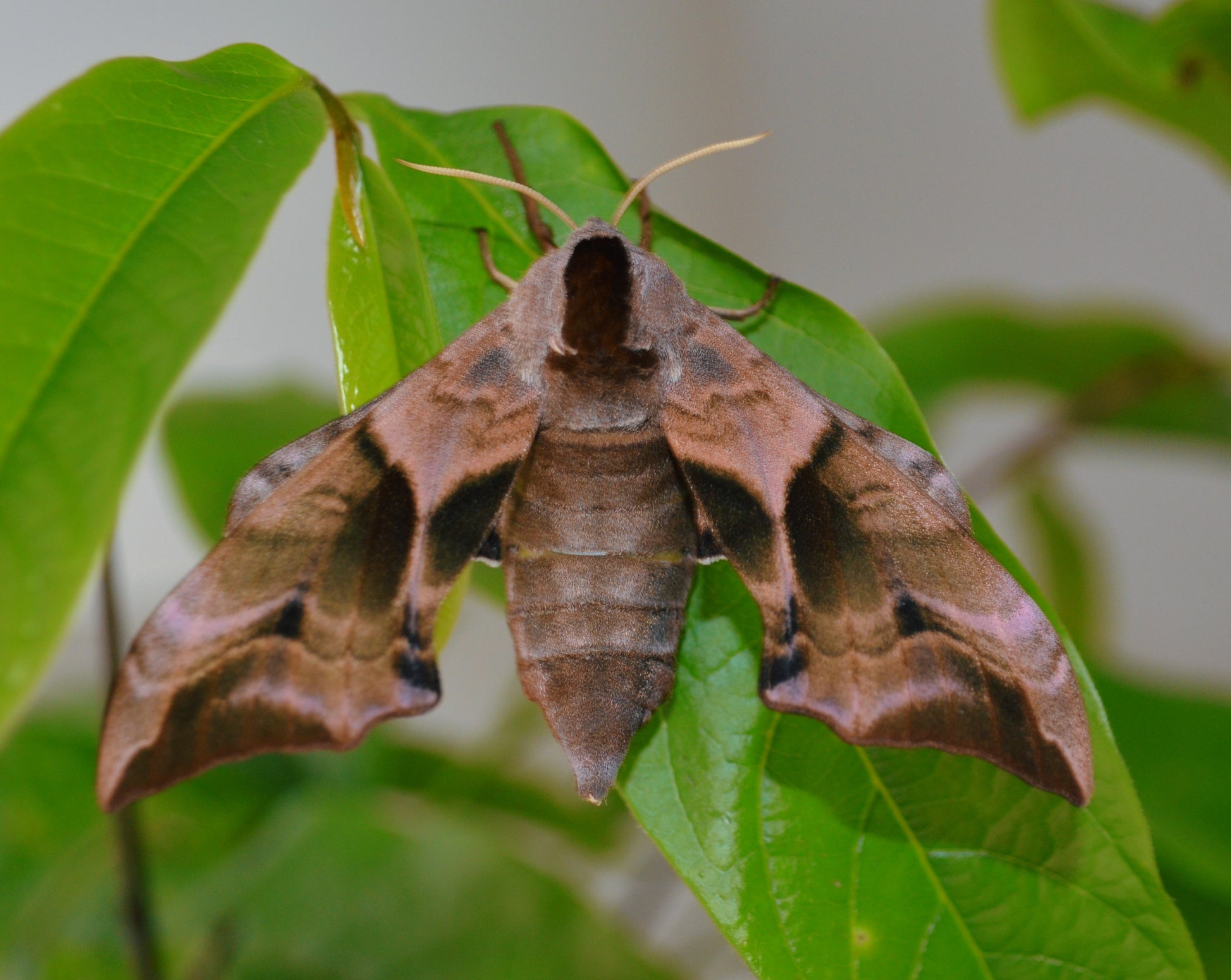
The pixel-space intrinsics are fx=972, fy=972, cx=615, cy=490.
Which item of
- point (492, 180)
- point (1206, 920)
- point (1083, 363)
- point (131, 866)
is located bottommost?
point (1206, 920)

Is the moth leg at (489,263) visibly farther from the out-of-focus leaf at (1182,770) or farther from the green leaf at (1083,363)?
the green leaf at (1083,363)

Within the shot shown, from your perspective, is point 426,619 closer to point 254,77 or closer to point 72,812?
point 254,77

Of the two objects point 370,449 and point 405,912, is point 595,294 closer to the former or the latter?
point 370,449

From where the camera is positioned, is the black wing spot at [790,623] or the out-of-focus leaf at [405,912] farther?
the out-of-focus leaf at [405,912]

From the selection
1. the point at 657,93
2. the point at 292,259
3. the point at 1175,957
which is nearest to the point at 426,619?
the point at 1175,957

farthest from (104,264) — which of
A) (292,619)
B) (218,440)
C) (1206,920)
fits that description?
(1206,920)

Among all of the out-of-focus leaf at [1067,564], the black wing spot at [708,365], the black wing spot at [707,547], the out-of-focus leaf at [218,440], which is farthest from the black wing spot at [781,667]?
the out-of-focus leaf at [1067,564]

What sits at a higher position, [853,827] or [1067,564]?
[853,827]
